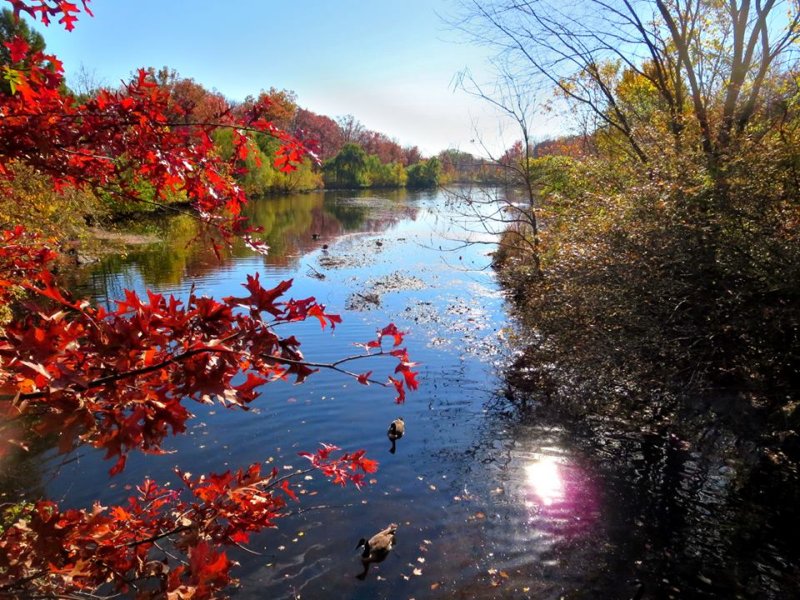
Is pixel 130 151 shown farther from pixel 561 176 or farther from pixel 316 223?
pixel 316 223

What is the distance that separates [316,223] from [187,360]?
1332 inches

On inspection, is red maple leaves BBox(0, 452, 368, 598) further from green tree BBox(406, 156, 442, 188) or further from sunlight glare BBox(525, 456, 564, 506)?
green tree BBox(406, 156, 442, 188)

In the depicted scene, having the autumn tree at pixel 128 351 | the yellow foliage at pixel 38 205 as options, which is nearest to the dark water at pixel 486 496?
the autumn tree at pixel 128 351

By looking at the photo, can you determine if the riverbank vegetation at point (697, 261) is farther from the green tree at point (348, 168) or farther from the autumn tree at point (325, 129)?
the autumn tree at point (325, 129)

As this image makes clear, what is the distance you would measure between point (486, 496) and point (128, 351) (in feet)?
17.9

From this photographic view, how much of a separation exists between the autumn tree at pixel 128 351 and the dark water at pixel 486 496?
2.08 m

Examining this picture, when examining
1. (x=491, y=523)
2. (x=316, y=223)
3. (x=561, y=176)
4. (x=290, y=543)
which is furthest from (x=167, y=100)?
(x=316, y=223)

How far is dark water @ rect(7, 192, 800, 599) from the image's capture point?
467 cm

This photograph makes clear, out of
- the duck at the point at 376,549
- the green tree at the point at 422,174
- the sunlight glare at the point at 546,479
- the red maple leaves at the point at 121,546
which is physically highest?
the green tree at the point at 422,174

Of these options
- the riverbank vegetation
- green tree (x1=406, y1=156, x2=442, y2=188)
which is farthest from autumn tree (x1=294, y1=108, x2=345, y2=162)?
the riverbank vegetation

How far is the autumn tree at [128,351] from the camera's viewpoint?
146 centimetres

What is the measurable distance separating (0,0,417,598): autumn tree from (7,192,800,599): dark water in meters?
2.08

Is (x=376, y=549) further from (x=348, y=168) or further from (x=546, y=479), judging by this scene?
(x=348, y=168)

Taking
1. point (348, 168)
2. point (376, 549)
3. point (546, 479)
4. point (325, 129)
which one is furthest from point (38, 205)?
point (325, 129)
